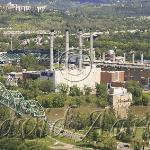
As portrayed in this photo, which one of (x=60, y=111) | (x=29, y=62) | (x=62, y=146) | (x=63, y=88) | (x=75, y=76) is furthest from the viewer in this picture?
(x=29, y=62)

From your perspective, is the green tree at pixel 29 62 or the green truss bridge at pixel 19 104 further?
the green tree at pixel 29 62

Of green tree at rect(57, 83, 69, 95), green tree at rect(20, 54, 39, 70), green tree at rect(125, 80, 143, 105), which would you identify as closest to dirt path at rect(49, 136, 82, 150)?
green tree at rect(125, 80, 143, 105)

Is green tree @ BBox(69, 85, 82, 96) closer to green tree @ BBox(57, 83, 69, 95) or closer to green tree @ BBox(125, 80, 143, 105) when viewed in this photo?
green tree @ BBox(57, 83, 69, 95)

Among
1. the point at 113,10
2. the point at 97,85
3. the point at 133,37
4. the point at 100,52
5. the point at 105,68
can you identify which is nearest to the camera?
the point at 97,85

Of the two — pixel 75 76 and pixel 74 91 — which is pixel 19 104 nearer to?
pixel 74 91

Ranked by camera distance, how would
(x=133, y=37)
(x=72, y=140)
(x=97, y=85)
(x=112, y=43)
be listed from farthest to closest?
(x=133, y=37) < (x=112, y=43) < (x=97, y=85) < (x=72, y=140)

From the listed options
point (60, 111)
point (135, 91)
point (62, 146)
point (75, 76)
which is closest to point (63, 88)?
point (75, 76)

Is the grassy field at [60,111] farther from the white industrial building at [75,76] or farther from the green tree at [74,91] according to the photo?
the white industrial building at [75,76]

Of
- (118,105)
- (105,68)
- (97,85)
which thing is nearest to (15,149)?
(118,105)

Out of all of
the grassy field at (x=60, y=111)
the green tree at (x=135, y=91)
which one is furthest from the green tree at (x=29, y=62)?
the grassy field at (x=60, y=111)

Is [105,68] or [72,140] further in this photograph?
[105,68]

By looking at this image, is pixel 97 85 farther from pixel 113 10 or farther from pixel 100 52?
pixel 113 10
